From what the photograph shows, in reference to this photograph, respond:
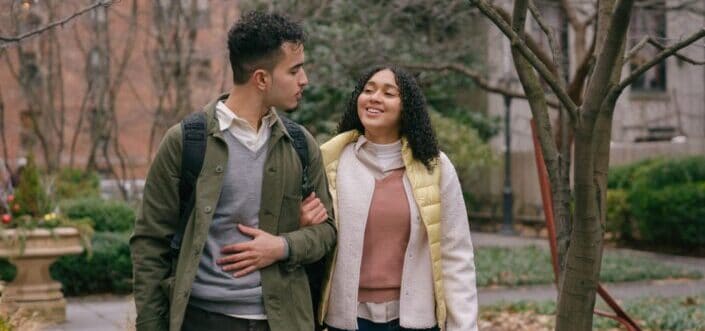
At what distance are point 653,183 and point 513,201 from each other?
284 inches

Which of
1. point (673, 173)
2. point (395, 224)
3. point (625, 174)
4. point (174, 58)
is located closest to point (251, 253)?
point (395, 224)

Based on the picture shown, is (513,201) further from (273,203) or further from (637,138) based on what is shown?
(273,203)

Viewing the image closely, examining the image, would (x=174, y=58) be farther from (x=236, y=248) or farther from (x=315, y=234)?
(x=236, y=248)

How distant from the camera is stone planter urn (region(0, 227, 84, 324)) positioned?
38.5ft

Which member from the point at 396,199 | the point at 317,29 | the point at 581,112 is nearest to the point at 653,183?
the point at 317,29

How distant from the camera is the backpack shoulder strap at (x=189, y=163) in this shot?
12.7 ft

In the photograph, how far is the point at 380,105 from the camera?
4637mm

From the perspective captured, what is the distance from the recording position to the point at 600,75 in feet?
18.1

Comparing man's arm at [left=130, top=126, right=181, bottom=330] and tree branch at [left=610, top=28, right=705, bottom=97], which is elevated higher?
tree branch at [left=610, top=28, right=705, bottom=97]

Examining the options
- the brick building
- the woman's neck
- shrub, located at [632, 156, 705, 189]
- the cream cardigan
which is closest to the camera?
the cream cardigan

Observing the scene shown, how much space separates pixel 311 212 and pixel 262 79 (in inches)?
21.2

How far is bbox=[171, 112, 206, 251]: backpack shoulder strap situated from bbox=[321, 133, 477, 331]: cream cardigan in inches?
32.0

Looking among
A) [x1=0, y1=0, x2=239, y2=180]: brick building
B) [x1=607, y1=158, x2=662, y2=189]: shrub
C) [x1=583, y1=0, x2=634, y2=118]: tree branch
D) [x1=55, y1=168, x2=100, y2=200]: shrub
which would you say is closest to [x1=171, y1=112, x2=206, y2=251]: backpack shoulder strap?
[x1=583, y1=0, x2=634, y2=118]: tree branch

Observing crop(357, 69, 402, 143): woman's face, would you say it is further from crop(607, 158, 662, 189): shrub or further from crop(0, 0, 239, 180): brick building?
crop(607, 158, 662, 189): shrub
